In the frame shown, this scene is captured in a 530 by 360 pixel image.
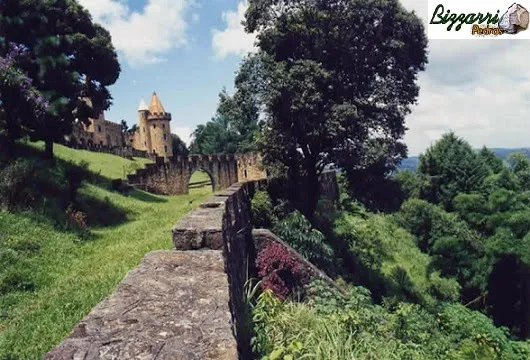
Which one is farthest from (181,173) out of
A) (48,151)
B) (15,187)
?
(15,187)

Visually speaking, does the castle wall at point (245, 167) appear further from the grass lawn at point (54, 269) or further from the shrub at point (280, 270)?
the shrub at point (280, 270)

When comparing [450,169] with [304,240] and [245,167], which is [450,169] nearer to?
[245,167]

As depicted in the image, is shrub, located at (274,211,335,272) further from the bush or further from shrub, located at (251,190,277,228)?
the bush

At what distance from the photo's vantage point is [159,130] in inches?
1807

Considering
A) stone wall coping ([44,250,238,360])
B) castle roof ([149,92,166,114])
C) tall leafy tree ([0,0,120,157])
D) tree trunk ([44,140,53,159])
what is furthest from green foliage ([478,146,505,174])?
castle roof ([149,92,166,114])

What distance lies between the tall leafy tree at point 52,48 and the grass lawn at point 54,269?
14.4 ft

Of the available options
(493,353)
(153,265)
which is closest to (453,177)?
(493,353)

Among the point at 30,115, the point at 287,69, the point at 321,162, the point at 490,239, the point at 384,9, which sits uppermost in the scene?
the point at 384,9

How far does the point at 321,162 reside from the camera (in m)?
13.9

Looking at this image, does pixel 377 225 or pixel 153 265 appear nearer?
pixel 153 265

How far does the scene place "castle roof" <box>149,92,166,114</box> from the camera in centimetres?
4633

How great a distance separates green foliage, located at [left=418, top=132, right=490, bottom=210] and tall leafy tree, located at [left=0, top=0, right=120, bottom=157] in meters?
19.6

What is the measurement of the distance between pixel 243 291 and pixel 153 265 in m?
2.49

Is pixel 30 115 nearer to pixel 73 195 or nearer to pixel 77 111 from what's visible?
pixel 73 195
